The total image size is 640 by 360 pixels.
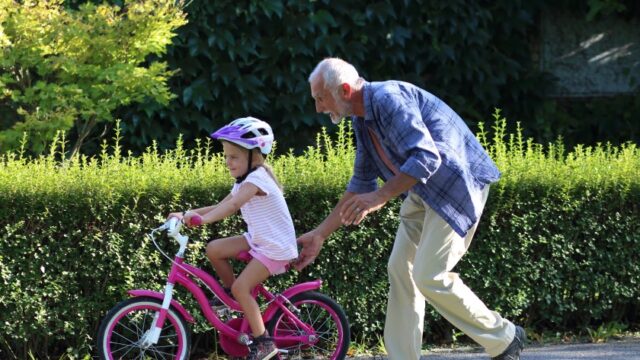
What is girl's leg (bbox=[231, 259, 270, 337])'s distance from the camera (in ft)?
16.7

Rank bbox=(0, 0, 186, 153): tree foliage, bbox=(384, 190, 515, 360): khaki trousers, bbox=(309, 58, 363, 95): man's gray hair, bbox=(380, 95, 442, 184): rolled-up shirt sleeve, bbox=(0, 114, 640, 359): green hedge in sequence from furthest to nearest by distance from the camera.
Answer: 1. bbox=(0, 0, 186, 153): tree foliage
2. bbox=(0, 114, 640, 359): green hedge
3. bbox=(384, 190, 515, 360): khaki trousers
4. bbox=(309, 58, 363, 95): man's gray hair
5. bbox=(380, 95, 442, 184): rolled-up shirt sleeve

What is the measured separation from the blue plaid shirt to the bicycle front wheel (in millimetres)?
1376

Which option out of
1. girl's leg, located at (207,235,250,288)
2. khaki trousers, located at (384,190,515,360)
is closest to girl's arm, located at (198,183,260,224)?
girl's leg, located at (207,235,250,288)

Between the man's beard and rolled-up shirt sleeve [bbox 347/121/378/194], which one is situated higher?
the man's beard

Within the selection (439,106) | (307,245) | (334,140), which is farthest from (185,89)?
(439,106)

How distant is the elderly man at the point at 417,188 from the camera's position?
4.31 m

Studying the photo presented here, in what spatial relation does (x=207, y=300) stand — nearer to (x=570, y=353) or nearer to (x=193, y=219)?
(x=193, y=219)

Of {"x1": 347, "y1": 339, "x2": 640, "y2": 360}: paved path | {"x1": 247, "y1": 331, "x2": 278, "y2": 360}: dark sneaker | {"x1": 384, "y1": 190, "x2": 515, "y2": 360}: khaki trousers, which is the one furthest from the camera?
{"x1": 347, "y1": 339, "x2": 640, "y2": 360}: paved path

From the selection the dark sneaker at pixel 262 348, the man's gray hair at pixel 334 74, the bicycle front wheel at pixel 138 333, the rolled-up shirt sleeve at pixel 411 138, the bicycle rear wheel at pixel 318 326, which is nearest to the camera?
the rolled-up shirt sleeve at pixel 411 138

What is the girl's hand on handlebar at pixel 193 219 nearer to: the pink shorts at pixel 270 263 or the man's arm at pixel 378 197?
the pink shorts at pixel 270 263

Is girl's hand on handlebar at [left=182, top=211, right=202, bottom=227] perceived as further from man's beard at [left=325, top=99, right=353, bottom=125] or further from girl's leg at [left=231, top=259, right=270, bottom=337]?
man's beard at [left=325, top=99, right=353, bottom=125]

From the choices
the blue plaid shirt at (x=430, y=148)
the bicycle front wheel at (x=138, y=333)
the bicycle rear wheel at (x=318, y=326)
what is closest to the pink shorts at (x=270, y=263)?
the bicycle rear wheel at (x=318, y=326)

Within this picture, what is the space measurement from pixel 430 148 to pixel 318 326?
1.78 meters

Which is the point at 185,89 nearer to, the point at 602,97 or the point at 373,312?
the point at 373,312
